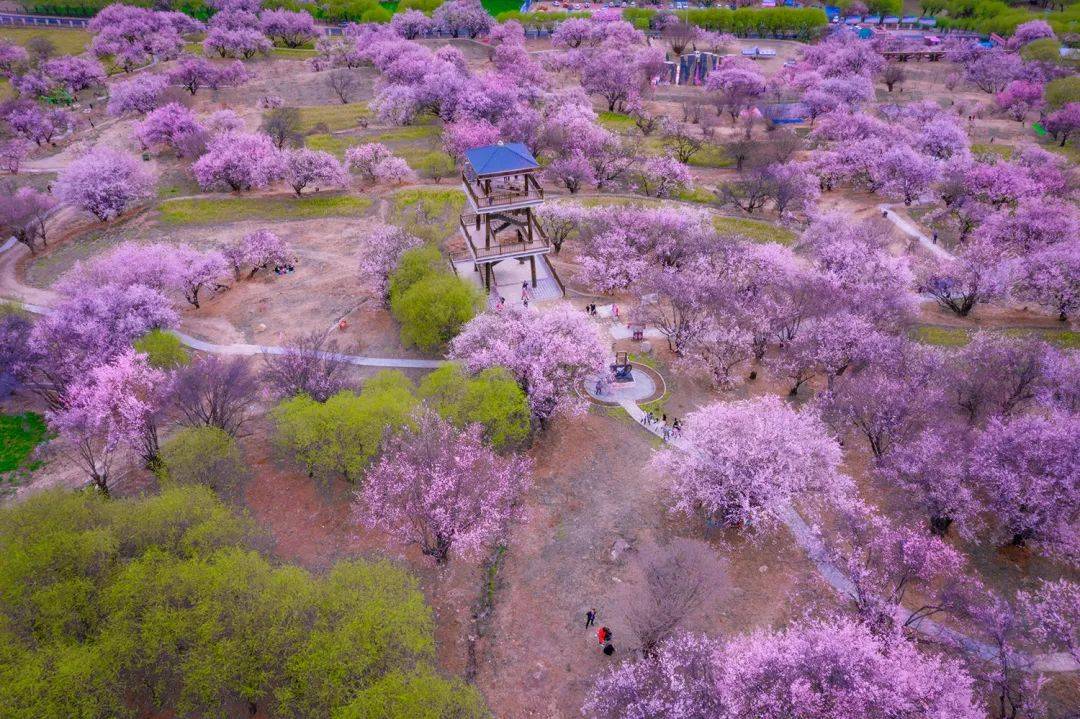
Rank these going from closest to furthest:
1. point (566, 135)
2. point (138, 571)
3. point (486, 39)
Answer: point (138, 571), point (566, 135), point (486, 39)

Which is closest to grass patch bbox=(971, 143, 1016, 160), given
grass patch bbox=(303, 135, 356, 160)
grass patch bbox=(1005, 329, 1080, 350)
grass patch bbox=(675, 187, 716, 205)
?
grass patch bbox=(675, 187, 716, 205)

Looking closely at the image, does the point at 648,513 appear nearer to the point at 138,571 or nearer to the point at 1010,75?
the point at 138,571

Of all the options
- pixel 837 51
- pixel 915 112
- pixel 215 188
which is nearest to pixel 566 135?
pixel 215 188

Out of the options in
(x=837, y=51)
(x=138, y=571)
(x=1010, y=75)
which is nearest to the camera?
→ (x=138, y=571)

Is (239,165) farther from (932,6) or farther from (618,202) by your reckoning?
(932,6)

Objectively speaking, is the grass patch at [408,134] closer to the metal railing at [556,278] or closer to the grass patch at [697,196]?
the grass patch at [697,196]

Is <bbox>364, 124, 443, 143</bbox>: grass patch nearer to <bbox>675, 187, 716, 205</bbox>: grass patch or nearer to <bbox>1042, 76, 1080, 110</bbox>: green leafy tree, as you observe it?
<bbox>675, 187, 716, 205</bbox>: grass patch

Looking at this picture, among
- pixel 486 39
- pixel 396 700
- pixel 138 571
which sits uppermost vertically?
pixel 486 39

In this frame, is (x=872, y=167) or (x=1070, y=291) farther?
(x=872, y=167)
